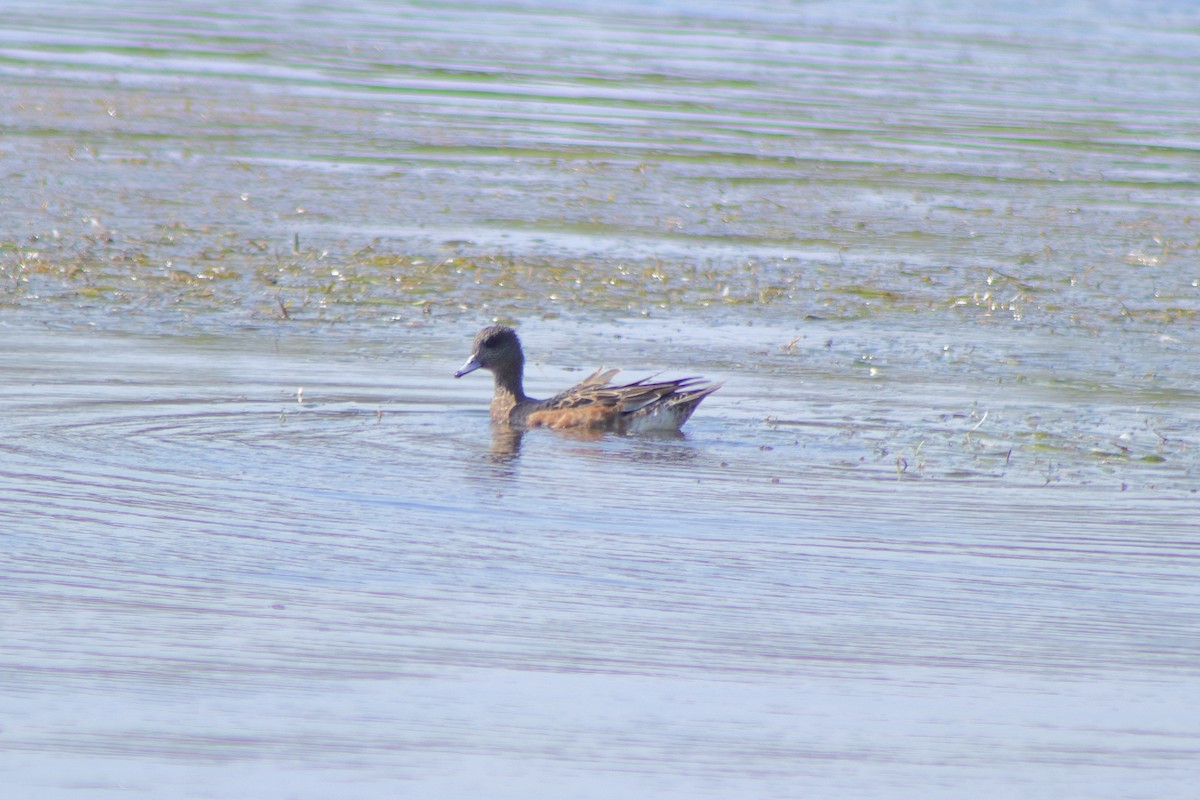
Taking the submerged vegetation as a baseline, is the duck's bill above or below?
below

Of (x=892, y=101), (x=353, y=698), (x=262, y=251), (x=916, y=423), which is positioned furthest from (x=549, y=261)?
(x=892, y=101)

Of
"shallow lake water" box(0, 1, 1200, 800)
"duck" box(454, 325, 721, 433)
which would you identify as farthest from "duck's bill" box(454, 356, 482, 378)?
"shallow lake water" box(0, 1, 1200, 800)

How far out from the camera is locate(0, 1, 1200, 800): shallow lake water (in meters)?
5.66

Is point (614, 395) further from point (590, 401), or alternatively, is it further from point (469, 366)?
point (469, 366)

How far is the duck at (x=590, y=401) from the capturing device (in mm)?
9719

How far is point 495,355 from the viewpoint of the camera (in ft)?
33.6

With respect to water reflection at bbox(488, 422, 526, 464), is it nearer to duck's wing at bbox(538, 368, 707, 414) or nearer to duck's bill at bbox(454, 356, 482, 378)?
duck's wing at bbox(538, 368, 707, 414)

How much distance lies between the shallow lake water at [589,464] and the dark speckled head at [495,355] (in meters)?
0.25

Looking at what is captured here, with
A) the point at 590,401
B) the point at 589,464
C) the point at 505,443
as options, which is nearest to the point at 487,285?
the point at 590,401

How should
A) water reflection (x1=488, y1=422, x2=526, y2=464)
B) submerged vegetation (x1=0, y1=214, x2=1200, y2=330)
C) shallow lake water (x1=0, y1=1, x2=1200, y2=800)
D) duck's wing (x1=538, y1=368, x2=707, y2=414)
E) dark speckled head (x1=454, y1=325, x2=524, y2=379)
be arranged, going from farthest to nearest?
submerged vegetation (x1=0, y1=214, x2=1200, y2=330), dark speckled head (x1=454, y1=325, x2=524, y2=379), duck's wing (x1=538, y1=368, x2=707, y2=414), water reflection (x1=488, y1=422, x2=526, y2=464), shallow lake water (x1=0, y1=1, x2=1200, y2=800)

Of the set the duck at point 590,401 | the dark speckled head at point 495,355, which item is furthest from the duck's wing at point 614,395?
the dark speckled head at point 495,355

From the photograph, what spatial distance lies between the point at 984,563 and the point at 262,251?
24.9 feet

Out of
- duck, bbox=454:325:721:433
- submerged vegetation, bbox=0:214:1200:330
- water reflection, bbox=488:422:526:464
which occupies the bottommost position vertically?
water reflection, bbox=488:422:526:464

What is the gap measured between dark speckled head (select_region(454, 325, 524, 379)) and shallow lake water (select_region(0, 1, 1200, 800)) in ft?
0.81
